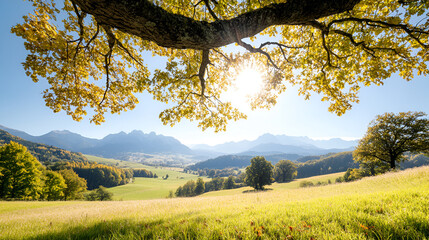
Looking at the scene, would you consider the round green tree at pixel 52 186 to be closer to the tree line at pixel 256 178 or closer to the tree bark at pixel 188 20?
the tree line at pixel 256 178

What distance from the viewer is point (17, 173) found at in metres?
26.5

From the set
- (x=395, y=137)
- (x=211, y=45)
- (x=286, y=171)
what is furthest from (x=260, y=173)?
(x=211, y=45)

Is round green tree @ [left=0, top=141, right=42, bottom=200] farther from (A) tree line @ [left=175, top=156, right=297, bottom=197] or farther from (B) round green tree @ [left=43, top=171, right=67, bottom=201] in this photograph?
(A) tree line @ [left=175, top=156, right=297, bottom=197]

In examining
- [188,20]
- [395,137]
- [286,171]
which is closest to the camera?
[188,20]

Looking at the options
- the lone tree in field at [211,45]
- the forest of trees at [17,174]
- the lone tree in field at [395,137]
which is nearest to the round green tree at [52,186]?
the forest of trees at [17,174]

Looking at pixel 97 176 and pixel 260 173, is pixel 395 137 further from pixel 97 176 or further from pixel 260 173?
pixel 97 176

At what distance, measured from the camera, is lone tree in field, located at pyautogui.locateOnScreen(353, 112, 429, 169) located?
2131 cm

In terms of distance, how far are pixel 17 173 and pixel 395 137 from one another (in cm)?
6457

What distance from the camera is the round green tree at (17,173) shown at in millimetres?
25688

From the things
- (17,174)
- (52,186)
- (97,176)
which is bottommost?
(97,176)

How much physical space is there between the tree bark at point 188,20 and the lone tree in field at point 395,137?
1224 inches

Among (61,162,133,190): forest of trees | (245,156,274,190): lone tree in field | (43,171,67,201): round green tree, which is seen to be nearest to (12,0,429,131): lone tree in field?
(245,156,274,190): lone tree in field

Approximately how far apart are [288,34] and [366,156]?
3092 cm

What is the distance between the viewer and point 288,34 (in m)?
6.80
